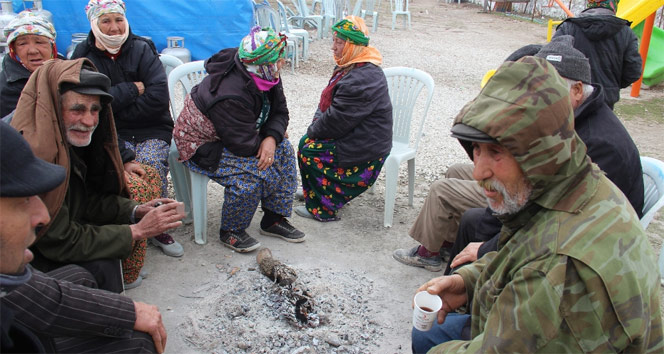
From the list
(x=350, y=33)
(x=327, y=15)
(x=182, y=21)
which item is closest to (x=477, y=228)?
(x=350, y=33)

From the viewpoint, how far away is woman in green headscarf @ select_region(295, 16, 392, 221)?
399 cm

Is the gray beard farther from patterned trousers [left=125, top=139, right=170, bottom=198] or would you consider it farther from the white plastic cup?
patterned trousers [left=125, top=139, right=170, bottom=198]

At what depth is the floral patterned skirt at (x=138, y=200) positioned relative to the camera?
3213mm

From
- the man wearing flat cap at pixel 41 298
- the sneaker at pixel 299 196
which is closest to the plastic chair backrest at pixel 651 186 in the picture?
the man wearing flat cap at pixel 41 298

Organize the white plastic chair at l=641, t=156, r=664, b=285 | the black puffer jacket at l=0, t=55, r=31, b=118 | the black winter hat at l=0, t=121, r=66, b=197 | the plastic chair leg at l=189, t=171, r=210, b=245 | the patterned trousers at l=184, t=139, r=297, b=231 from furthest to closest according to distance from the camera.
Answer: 1. the plastic chair leg at l=189, t=171, r=210, b=245
2. the patterned trousers at l=184, t=139, r=297, b=231
3. the black puffer jacket at l=0, t=55, r=31, b=118
4. the white plastic chair at l=641, t=156, r=664, b=285
5. the black winter hat at l=0, t=121, r=66, b=197

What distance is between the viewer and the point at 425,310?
207 centimetres

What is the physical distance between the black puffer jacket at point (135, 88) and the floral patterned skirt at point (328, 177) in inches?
45.4

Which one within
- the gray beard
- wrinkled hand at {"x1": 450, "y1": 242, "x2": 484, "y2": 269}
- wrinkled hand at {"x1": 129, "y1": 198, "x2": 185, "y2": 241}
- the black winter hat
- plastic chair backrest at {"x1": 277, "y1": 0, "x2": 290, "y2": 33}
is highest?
the black winter hat

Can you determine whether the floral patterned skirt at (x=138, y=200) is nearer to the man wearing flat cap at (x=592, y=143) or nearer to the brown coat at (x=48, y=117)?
the brown coat at (x=48, y=117)

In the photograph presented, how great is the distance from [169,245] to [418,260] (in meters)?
1.86

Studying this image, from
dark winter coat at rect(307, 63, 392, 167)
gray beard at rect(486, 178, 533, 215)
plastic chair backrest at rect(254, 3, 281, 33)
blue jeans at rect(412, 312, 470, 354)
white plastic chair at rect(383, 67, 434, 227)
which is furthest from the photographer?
plastic chair backrest at rect(254, 3, 281, 33)

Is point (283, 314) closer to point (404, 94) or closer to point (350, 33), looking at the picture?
point (350, 33)

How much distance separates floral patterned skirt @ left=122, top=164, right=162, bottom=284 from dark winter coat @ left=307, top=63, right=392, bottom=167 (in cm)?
135

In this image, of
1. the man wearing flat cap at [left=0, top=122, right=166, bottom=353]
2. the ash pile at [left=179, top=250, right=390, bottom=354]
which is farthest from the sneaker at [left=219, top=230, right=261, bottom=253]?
the man wearing flat cap at [left=0, top=122, right=166, bottom=353]
